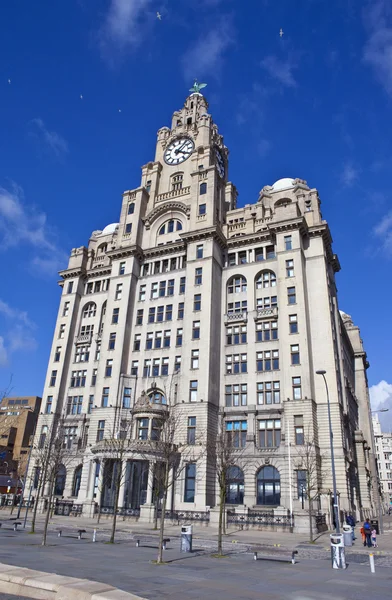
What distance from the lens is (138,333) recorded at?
208ft

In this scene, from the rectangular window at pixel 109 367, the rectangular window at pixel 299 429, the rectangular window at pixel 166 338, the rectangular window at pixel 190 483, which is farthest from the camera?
the rectangular window at pixel 109 367

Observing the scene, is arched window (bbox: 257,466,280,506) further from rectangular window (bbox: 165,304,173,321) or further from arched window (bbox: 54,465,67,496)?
arched window (bbox: 54,465,67,496)

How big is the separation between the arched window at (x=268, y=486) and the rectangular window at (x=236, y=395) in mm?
8374

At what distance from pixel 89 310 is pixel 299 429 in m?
39.4

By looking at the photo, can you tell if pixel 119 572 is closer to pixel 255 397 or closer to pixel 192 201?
pixel 255 397

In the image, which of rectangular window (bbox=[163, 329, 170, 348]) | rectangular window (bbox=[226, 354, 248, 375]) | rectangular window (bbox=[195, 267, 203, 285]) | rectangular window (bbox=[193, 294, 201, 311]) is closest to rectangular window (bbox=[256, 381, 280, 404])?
rectangular window (bbox=[226, 354, 248, 375])

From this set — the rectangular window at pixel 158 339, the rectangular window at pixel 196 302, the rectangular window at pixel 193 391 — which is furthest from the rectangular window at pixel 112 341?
the rectangular window at pixel 193 391

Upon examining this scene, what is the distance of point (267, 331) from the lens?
185 ft

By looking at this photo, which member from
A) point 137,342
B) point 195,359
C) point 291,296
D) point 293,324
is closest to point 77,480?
point 137,342

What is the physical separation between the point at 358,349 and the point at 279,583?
261 ft

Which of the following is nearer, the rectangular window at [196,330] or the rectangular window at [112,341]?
the rectangular window at [196,330]

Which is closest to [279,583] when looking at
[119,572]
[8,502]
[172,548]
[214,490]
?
[119,572]

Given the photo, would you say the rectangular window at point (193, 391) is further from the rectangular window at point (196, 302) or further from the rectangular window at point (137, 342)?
the rectangular window at point (137, 342)

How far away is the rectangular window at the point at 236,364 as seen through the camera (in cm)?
5634
